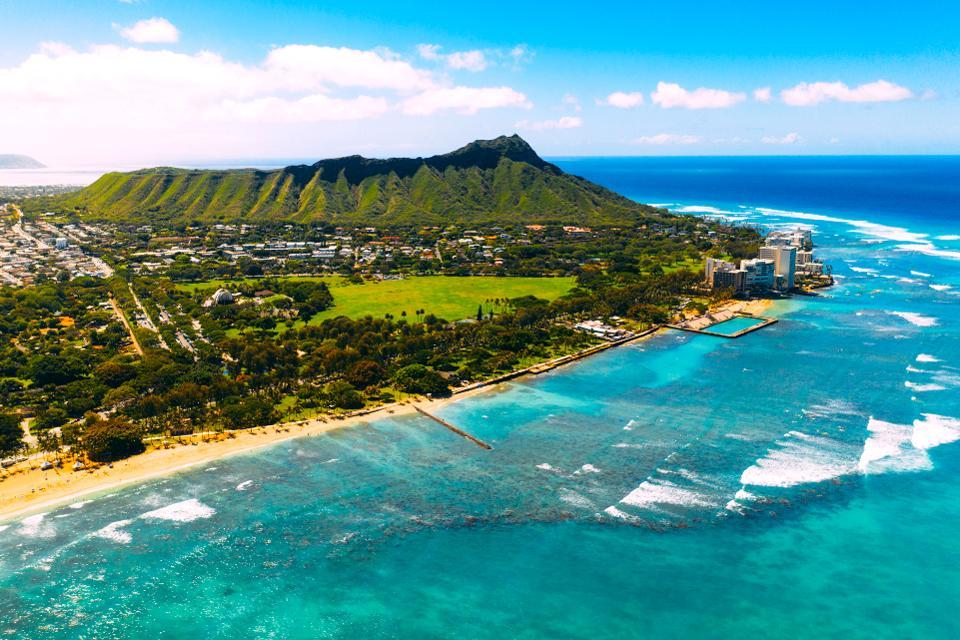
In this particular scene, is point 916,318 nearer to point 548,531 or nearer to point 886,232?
point 548,531

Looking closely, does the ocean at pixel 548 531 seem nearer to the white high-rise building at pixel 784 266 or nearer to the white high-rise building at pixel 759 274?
the white high-rise building at pixel 759 274

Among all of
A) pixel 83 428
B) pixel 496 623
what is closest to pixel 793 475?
pixel 496 623

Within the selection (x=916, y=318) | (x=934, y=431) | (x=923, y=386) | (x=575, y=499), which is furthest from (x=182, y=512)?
(x=916, y=318)

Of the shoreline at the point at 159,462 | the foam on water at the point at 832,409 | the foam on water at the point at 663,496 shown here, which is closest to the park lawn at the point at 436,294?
the shoreline at the point at 159,462

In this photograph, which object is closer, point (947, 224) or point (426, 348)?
point (426, 348)

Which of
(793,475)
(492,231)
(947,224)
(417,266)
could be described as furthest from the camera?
(947,224)

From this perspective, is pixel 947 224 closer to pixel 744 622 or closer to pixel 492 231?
pixel 492 231

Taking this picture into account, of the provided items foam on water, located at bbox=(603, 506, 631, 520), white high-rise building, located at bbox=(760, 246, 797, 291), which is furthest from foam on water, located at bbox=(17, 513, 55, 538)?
white high-rise building, located at bbox=(760, 246, 797, 291)

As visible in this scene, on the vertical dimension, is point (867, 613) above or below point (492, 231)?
below
